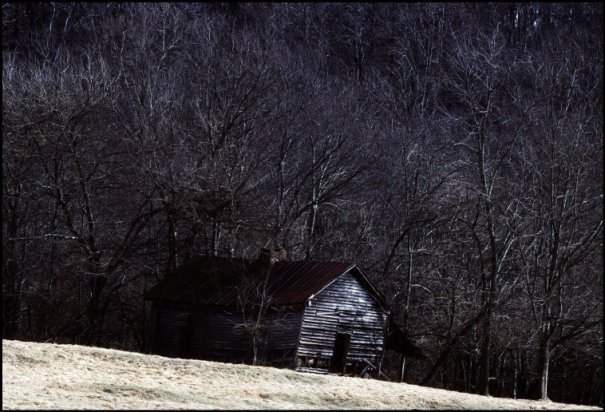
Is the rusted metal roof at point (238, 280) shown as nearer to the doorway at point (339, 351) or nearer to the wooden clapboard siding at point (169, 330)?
the wooden clapboard siding at point (169, 330)

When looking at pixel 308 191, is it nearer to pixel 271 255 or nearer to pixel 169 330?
pixel 271 255

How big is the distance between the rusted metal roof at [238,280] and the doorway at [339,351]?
250 cm

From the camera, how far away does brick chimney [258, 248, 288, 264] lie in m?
36.0

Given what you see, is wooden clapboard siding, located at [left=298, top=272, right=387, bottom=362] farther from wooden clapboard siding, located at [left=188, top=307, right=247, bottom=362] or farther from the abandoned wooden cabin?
wooden clapboard siding, located at [left=188, top=307, right=247, bottom=362]

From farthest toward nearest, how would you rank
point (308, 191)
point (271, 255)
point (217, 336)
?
point (308, 191) → point (271, 255) → point (217, 336)

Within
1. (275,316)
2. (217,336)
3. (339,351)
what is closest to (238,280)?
(217,336)

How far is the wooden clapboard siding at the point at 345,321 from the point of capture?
34062 mm

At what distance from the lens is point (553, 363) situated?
37844 mm

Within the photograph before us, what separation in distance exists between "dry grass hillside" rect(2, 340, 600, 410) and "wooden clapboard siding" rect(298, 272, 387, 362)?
32.4ft

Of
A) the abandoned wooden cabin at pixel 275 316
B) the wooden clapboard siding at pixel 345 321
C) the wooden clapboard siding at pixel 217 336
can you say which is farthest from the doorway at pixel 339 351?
A: the wooden clapboard siding at pixel 217 336

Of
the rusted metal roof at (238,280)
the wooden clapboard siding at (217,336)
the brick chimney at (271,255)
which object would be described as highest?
the brick chimney at (271,255)

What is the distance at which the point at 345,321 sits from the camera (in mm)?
34969

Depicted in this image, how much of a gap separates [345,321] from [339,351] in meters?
1.24

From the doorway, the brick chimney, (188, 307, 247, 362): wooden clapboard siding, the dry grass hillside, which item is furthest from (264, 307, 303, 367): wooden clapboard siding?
the dry grass hillside
